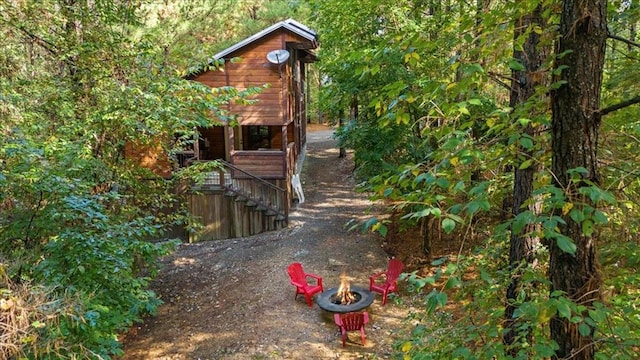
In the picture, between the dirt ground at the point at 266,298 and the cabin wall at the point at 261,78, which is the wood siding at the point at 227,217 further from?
the cabin wall at the point at 261,78

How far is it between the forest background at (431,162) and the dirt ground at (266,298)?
5.23 ft

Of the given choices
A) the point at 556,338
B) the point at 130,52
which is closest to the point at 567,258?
the point at 556,338

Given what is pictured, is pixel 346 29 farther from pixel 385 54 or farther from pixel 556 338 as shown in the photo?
pixel 556 338

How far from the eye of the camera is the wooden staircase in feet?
41.0

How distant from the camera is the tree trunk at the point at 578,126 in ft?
6.45

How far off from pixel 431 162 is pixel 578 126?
0.75 m

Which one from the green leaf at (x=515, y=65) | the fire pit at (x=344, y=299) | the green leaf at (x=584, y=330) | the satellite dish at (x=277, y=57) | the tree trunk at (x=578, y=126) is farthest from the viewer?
the satellite dish at (x=277, y=57)

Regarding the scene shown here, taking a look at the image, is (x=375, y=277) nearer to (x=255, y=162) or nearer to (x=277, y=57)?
(x=255, y=162)

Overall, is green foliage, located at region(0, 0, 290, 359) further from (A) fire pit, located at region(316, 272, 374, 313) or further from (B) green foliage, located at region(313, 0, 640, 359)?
(A) fire pit, located at region(316, 272, 374, 313)

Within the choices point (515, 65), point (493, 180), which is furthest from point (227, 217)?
point (515, 65)

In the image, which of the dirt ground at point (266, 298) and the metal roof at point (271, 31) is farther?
the metal roof at point (271, 31)

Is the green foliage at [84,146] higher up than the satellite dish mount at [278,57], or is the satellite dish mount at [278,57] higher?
the satellite dish mount at [278,57]

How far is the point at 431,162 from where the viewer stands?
7.82 ft

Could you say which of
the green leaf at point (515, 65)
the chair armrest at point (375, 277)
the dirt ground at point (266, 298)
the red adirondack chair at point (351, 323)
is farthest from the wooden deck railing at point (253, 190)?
the green leaf at point (515, 65)
